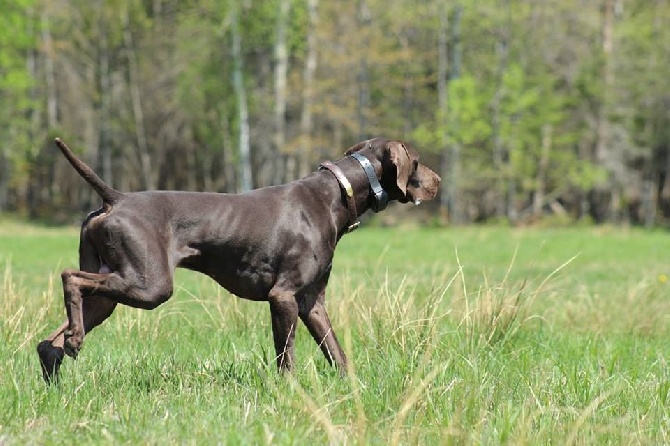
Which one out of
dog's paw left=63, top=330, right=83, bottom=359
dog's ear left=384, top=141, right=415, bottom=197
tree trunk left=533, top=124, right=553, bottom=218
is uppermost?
dog's ear left=384, top=141, right=415, bottom=197

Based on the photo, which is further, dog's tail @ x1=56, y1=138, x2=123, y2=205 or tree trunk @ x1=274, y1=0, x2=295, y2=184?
tree trunk @ x1=274, y1=0, x2=295, y2=184

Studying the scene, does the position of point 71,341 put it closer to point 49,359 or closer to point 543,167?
point 49,359

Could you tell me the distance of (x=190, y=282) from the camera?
10.9 meters

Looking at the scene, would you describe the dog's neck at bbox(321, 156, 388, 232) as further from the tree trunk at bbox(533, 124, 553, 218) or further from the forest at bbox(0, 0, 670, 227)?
the tree trunk at bbox(533, 124, 553, 218)

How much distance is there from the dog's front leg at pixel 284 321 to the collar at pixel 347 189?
692 mm

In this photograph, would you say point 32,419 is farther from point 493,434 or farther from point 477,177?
point 477,177

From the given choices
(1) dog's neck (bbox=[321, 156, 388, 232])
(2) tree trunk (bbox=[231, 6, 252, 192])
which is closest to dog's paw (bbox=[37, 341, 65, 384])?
(1) dog's neck (bbox=[321, 156, 388, 232])

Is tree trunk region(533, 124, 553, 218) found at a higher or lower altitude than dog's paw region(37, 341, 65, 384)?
lower

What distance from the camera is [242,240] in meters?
4.84

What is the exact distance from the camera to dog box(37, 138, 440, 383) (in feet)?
14.5

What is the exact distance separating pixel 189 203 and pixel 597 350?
305cm

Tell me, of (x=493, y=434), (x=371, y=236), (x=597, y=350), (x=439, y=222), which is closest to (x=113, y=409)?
(x=493, y=434)

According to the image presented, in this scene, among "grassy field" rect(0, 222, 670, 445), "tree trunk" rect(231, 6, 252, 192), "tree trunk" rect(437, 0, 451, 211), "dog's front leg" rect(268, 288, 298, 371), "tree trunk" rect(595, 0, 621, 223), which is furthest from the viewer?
"tree trunk" rect(595, 0, 621, 223)

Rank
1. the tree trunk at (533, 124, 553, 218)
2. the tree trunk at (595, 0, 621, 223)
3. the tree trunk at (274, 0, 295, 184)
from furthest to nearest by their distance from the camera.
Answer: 1. the tree trunk at (533, 124, 553, 218)
2. the tree trunk at (595, 0, 621, 223)
3. the tree trunk at (274, 0, 295, 184)
